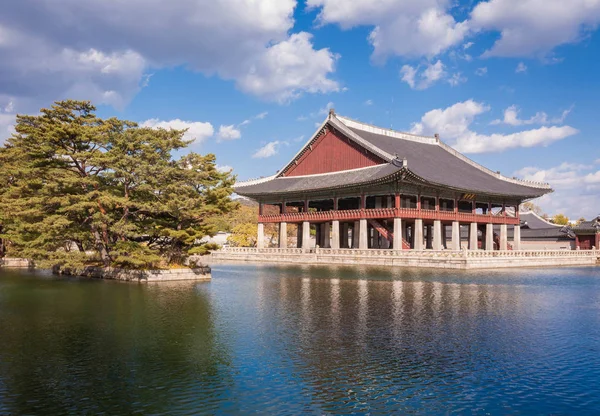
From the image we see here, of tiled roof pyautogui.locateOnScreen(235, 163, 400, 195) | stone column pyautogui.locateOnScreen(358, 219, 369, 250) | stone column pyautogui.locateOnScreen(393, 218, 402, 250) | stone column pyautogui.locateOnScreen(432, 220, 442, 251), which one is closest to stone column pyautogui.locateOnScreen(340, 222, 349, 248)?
tiled roof pyautogui.locateOnScreen(235, 163, 400, 195)

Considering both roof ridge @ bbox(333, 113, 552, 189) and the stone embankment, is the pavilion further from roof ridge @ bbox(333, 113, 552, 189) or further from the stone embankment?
the stone embankment

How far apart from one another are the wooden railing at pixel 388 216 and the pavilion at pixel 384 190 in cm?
11

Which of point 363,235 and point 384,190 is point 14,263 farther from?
point 384,190

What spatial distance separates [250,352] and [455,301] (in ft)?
44.4

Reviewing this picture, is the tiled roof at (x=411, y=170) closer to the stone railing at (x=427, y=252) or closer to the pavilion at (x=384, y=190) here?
the pavilion at (x=384, y=190)

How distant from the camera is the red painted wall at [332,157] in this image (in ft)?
204

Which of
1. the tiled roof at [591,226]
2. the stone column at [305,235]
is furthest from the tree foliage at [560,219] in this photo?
the stone column at [305,235]

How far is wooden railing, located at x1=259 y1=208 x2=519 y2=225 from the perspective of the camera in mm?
54875

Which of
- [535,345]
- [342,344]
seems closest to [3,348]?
[342,344]

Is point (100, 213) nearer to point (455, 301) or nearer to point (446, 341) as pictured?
point (455, 301)

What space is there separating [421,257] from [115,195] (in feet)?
87.9

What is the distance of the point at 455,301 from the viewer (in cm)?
2531

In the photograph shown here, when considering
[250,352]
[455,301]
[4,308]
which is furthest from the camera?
[455,301]

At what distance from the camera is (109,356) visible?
1469 cm
